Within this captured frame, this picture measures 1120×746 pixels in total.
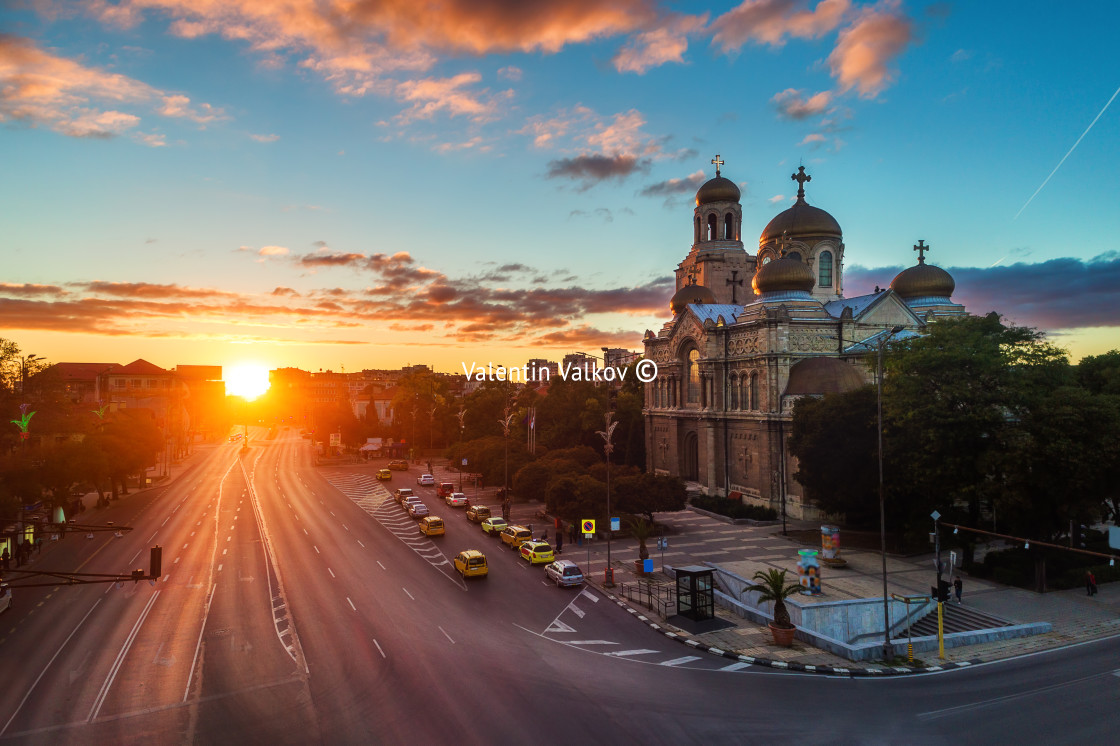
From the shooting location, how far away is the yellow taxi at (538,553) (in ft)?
124

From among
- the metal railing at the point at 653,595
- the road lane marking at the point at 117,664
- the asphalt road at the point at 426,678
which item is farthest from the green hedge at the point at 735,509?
the road lane marking at the point at 117,664

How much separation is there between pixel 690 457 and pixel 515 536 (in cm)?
2838

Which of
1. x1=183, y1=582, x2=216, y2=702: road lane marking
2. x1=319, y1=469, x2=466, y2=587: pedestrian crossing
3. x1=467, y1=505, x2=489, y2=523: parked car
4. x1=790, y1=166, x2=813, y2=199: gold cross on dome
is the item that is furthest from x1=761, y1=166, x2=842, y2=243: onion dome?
x1=183, y1=582, x2=216, y2=702: road lane marking

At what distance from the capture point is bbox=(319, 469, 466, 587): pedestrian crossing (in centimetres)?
3894

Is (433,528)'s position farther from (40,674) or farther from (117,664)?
(40,674)

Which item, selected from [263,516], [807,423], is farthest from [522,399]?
[807,423]

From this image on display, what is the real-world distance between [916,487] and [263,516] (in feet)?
157

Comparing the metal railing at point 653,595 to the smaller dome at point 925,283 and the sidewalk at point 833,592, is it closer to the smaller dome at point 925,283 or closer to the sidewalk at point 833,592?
the sidewalk at point 833,592

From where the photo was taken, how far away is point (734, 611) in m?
29.8

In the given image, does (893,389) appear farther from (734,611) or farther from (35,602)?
(35,602)

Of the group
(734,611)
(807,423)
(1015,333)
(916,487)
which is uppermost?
(1015,333)

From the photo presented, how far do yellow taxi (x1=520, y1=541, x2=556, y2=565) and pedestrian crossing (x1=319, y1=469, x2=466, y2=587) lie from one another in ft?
14.7

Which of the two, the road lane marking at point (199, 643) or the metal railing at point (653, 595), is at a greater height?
the road lane marking at point (199, 643)

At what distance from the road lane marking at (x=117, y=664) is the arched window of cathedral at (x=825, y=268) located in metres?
60.5
